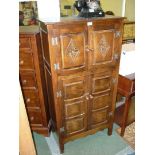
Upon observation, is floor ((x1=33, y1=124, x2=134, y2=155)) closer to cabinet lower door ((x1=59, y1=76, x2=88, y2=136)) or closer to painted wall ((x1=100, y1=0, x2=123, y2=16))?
cabinet lower door ((x1=59, y1=76, x2=88, y2=136))

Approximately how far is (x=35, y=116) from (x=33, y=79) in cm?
51

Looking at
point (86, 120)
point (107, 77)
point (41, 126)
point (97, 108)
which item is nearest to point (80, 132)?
point (86, 120)

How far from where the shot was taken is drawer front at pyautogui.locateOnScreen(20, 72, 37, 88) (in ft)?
6.09

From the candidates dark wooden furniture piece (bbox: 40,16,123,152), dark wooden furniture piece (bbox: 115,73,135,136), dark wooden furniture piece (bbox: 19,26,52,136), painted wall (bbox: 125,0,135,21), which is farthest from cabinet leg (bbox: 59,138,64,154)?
painted wall (bbox: 125,0,135,21)

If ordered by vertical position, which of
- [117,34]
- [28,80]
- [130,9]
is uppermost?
[130,9]

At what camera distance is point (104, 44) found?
65.1 inches

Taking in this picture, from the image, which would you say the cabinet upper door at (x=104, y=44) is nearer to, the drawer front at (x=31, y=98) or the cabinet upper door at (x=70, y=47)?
the cabinet upper door at (x=70, y=47)

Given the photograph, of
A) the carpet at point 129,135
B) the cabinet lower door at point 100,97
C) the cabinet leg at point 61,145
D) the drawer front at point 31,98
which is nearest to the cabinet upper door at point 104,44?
the cabinet lower door at point 100,97

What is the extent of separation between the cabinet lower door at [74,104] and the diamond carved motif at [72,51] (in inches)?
8.3

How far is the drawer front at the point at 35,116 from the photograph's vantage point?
2.07m

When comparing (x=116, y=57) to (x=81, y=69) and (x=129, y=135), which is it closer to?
(x=81, y=69)

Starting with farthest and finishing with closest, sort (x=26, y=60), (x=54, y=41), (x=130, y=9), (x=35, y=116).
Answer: (x=130, y=9) → (x=35, y=116) → (x=26, y=60) → (x=54, y=41)

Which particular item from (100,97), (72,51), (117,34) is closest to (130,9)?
(117,34)
